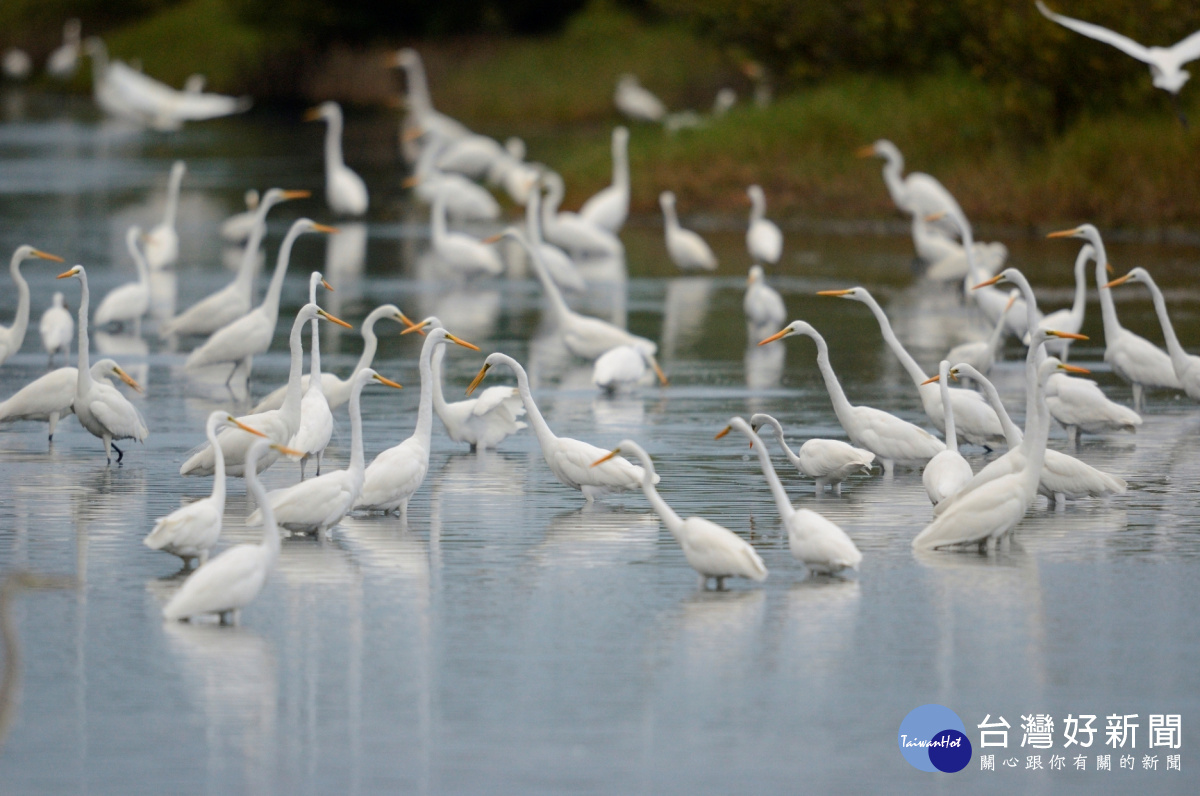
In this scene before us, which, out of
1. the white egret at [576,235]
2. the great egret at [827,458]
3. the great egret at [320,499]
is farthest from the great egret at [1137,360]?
the white egret at [576,235]

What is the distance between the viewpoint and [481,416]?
12172 millimetres

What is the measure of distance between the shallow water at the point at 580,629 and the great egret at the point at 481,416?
164mm

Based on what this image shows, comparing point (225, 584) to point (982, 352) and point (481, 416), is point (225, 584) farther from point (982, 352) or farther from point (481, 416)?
point (982, 352)

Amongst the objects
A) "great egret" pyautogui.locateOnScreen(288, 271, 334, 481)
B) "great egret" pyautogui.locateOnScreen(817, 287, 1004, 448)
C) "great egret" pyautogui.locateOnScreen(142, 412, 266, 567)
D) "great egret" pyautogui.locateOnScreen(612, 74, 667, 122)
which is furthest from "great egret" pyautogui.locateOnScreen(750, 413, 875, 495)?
"great egret" pyautogui.locateOnScreen(612, 74, 667, 122)

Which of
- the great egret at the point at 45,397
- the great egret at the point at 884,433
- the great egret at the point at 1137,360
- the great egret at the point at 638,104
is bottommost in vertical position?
the great egret at the point at 884,433

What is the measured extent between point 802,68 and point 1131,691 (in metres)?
29.0

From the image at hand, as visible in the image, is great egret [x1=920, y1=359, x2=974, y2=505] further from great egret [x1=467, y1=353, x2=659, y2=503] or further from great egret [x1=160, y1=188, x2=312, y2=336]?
great egret [x1=160, y1=188, x2=312, y2=336]

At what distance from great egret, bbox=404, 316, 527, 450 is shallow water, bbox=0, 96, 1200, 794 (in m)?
0.16

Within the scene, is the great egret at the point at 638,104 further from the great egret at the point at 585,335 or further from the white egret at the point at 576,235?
the great egret at the point at 585,335

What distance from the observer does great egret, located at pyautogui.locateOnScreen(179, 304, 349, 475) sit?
10164mm

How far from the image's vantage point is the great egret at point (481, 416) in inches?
472

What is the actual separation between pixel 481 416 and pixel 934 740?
6.02 metres

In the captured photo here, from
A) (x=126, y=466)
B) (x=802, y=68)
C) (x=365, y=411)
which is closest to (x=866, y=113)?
(x=802, y=68)

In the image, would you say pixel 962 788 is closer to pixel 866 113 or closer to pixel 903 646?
pixel 903 646
